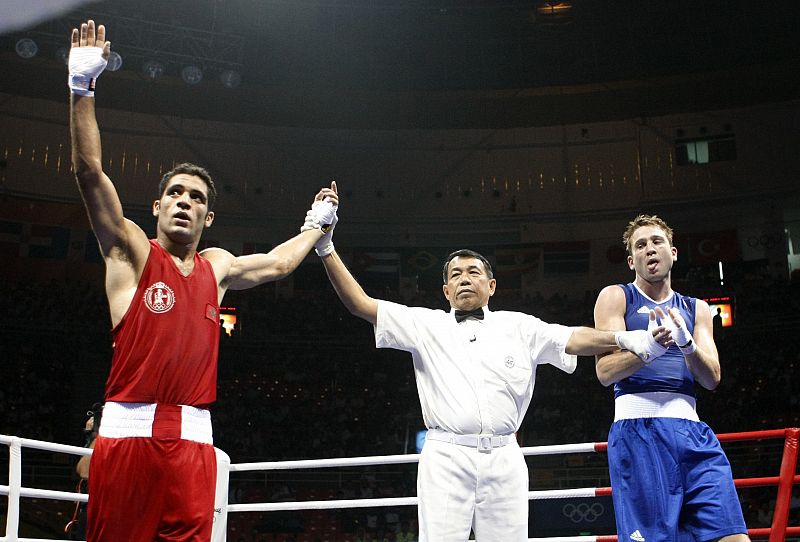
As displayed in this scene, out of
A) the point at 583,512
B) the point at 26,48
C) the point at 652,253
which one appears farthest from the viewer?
the point at 26,48

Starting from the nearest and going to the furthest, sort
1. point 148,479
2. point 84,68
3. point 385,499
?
point 148,479 → point 84,68 → point 385,499

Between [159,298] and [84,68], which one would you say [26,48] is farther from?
[159,298]

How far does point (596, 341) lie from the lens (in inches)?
142

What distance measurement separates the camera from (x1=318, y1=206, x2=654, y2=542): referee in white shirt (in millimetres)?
3404

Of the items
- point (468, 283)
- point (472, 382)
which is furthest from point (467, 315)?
point (472, 382)

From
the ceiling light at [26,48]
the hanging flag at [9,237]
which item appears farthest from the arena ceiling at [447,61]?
the hanging flag at [9,237]

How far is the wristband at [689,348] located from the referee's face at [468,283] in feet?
3.10

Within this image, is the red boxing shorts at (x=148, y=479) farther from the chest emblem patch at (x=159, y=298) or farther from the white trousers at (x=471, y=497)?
the white trousers at (x=471, y=497)

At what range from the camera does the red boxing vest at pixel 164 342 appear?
106 inches

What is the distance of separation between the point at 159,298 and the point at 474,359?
60.5 inches

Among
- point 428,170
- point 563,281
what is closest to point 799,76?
point 563,281

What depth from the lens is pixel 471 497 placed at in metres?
3.42

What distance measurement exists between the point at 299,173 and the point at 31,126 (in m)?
6.56

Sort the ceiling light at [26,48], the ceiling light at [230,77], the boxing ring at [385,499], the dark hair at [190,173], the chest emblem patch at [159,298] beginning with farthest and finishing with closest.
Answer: the ceiling light at [230,77] < the ceiling light at [26,48] < the boxing ring at [385,499] < the dark hair at [190,173] < the chest emblem patch at [159,298]
